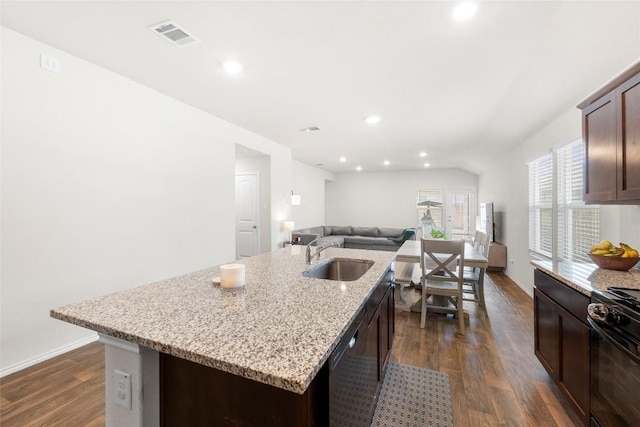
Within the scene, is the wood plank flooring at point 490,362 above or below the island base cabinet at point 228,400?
below

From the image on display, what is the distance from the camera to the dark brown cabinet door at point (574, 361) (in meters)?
1.45

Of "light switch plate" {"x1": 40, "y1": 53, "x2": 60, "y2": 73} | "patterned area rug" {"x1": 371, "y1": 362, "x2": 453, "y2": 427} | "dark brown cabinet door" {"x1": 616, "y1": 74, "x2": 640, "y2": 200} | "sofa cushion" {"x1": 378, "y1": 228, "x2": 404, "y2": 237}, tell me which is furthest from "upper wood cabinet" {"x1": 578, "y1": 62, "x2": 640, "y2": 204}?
"sofa cushion" {"x1": 378, "y1": 228, "x2": 404, "y2": 237}

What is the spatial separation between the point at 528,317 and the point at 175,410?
3765 millimetres

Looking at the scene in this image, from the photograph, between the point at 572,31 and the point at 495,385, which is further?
the point at 495,385

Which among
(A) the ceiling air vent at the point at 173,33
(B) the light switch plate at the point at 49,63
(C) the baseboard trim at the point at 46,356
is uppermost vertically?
(A) the ceiling air vent at the point at 173,33

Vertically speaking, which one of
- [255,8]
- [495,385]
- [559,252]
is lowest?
[495,385]

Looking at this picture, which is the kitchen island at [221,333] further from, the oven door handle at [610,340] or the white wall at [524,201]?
the white wall at [524,201]

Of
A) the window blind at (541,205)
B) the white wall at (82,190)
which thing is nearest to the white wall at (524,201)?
the window blind at (541,205)

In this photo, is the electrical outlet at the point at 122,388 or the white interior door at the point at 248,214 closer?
the electrical outlet at the point at 122,388

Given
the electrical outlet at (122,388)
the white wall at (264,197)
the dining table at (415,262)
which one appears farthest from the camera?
the white wall at (264,197)

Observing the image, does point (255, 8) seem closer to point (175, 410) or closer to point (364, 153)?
point (175, 410)

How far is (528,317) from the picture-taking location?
3.26 metres

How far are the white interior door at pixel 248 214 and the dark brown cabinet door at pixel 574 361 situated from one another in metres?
4.62

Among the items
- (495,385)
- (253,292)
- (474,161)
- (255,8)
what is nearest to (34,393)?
(253,292)
